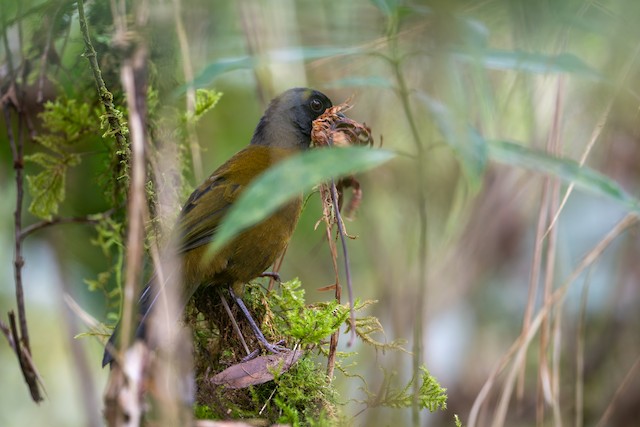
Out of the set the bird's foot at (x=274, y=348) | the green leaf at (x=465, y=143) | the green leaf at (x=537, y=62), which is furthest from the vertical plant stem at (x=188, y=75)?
the green leaf at (x=465, y=143)

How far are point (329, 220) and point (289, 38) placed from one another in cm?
129

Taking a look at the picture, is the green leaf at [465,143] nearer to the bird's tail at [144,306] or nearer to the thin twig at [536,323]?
the thin twig at [536,323]

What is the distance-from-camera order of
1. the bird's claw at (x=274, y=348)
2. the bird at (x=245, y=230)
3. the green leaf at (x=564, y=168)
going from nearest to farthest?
the green leaf at (x=564, y=168) → the bird's claw at (x=274, y=348) → the bird at (x=245, y=230)

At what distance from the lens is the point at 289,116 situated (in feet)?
10.5

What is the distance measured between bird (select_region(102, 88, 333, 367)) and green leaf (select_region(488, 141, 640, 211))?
3.27 ft

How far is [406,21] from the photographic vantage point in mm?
2750

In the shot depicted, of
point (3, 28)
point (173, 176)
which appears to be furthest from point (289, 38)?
point (3, 28)

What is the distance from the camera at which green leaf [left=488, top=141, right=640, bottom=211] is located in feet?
5.03

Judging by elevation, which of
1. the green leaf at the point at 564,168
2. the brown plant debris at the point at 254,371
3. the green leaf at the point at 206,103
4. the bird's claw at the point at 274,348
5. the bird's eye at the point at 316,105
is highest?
the bird's eye at the point at 316,105

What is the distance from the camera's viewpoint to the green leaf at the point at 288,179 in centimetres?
138

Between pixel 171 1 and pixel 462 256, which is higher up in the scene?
pixel 171 1

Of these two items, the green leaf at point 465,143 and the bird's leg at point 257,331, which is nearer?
the green leaf at point 465,143

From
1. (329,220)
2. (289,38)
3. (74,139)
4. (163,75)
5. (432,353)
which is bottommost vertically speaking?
(432,353)

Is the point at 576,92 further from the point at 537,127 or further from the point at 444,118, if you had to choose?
the point at 444,118
